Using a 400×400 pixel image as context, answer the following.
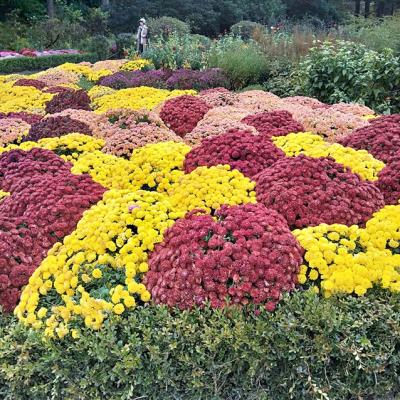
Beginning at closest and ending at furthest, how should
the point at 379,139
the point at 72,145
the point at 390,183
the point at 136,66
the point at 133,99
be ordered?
the point at 390,183 < the point at 379,139 < the point at 72,145 < the point at 133,99 < the point at 136,66

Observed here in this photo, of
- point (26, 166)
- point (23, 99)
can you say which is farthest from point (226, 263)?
point (23, 99)

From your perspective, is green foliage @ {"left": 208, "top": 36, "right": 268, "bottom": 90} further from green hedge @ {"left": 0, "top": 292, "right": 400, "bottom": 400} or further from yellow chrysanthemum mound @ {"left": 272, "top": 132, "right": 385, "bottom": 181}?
green hedge @ {"left": 0, "top": 292, "right": 400, "bottom": 400}

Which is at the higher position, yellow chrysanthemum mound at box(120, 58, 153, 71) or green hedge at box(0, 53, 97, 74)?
yellow chrysanthemum mound at box(120, 58, 153, 71)

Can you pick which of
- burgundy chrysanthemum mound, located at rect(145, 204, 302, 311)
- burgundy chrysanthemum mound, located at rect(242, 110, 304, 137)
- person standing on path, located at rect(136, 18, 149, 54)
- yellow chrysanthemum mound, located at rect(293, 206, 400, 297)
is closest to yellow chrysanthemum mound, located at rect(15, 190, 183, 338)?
burgundy chrysanthemum mound, located at rect(145, 204, 302, 311)

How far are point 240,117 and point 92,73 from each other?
28.5 ft

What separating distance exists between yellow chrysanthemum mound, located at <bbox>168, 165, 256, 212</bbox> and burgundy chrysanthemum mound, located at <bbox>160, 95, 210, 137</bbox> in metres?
2.39

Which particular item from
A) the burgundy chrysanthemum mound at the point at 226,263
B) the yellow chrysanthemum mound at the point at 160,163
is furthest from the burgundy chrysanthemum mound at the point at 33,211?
the burgundy chrysanthemum mound at the point at 226,263

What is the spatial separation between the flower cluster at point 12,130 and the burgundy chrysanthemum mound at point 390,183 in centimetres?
403

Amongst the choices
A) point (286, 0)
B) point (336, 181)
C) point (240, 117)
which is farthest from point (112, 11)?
point (336, 181)

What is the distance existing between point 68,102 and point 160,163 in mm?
4191

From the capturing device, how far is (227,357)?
262 cm

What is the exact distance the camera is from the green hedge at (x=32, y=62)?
2014 centimetres

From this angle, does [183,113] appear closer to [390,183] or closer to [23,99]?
[390,183]

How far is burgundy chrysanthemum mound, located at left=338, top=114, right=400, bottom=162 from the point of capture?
484 centimetres
